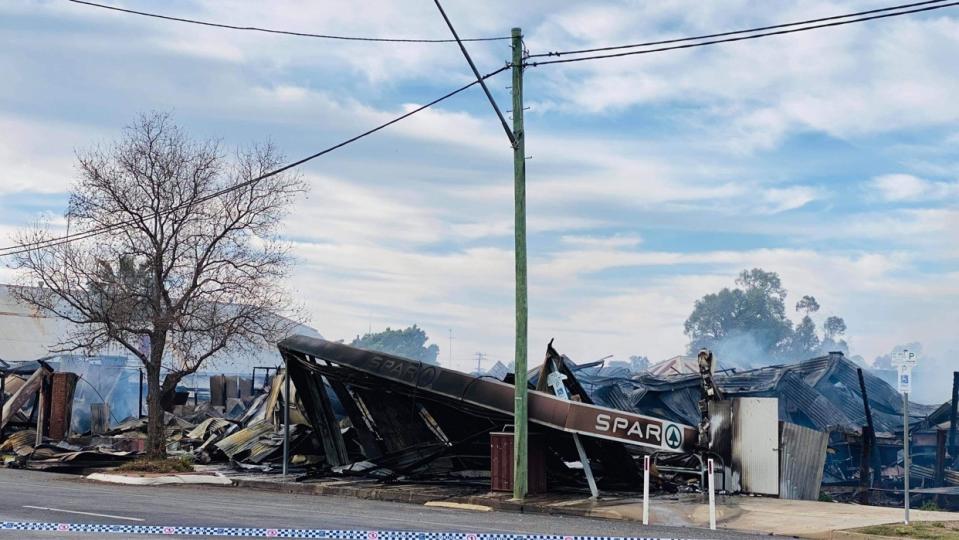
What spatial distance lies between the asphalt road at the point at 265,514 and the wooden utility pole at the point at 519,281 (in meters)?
1.81

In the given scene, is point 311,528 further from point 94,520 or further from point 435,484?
point 435,484

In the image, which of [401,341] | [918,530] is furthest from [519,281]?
[401,341]

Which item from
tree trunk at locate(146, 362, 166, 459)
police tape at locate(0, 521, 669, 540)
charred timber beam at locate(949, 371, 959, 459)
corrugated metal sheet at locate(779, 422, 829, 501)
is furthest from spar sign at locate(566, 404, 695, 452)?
tree trunk at locate(146, 362, 166, 459)

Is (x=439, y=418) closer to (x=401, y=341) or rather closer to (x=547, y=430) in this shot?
(x=547, y=430)

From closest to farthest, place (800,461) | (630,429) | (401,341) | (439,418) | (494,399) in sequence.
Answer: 1. (630,429)
2. (800,461)
3. (494,399)
4. (439,418)
5. (401,341)

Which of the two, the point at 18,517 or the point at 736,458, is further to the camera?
the point at 736,458

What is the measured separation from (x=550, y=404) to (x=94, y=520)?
30.4 ft

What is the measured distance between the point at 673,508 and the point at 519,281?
508 centimetres

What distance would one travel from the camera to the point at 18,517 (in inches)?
598

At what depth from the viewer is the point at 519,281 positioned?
2088 cm

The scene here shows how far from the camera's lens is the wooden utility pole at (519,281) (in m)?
20.6

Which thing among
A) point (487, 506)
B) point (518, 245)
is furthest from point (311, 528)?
point (518, 245)

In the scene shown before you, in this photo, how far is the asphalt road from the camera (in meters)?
14.8

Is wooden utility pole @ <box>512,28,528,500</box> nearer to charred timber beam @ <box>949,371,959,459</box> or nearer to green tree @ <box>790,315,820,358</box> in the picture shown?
charred timber beam @ <box>949,371,959,459</box>
